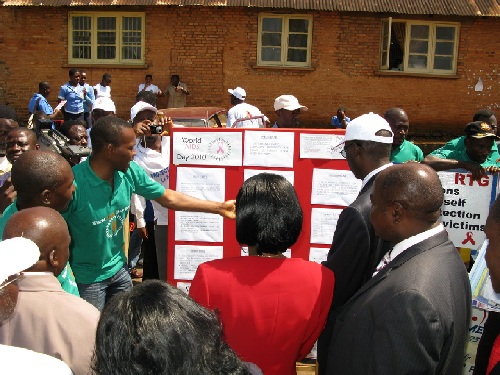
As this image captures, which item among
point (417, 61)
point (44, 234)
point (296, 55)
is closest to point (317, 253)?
point (44, 234)

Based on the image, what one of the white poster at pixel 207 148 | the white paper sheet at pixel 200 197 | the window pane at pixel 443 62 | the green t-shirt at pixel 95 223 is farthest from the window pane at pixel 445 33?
the green t-shirt at pixel 95 223

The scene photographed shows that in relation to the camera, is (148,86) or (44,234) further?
(148,86)

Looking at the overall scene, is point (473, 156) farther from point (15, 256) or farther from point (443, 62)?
point (443, 62)

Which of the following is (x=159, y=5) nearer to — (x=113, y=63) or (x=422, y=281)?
(x=113, y=63)

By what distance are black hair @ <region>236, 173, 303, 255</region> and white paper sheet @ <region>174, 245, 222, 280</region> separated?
242 cm

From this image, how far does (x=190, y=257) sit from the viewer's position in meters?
4.91

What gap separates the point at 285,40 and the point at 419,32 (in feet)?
12.0

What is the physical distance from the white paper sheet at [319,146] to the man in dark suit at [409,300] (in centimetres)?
215

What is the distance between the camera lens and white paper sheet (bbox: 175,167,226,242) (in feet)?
15.8

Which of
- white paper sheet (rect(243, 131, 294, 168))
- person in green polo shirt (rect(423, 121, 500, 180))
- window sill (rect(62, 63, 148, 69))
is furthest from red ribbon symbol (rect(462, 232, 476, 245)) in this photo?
window sill (rect(62, 63, 148, 69))

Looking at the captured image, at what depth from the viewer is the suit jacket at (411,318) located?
7.05 ft

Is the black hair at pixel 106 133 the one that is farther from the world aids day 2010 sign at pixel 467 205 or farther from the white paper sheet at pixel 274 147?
the world aids day 2010 sign at pixel 467 205

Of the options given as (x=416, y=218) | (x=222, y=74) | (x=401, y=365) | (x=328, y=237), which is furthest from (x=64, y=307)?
(x=222, y=74)

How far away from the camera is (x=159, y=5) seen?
593 inches
